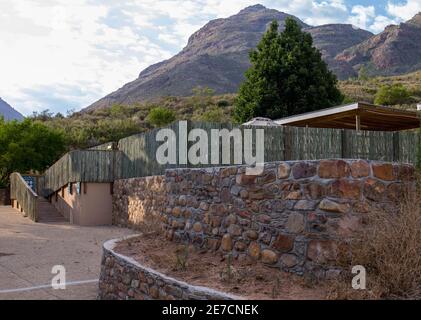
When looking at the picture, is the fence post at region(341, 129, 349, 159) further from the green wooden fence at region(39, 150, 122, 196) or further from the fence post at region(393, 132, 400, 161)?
the green wooden fence at region(39, 150, 122, 196)

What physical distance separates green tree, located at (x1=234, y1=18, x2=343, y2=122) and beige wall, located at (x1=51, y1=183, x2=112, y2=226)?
9.04m

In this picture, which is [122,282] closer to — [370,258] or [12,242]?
[370,258]

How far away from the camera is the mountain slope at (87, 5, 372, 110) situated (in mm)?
83125

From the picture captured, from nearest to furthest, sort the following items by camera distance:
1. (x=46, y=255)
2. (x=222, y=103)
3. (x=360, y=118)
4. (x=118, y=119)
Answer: (x=46, y=255) < (x=360, y=118) < (x=118, y=119) < (x=222, y=103)

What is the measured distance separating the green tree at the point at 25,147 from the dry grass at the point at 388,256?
22610 mm

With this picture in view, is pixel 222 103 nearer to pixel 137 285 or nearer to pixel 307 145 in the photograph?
pixel 307 145

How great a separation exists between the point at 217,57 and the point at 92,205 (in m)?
82.9

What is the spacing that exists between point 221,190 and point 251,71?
19059mm

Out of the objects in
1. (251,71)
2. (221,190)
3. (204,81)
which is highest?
(204,81)

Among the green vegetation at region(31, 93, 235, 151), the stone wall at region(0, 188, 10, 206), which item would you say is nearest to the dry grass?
the stone wall at region(0, 188, 10, 206)

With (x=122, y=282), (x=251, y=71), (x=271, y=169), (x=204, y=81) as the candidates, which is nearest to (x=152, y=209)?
(x=122, y=282)

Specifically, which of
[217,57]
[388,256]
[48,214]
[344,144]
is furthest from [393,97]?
[217,57]

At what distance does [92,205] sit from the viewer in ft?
59.1

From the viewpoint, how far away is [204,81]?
8275 cm
